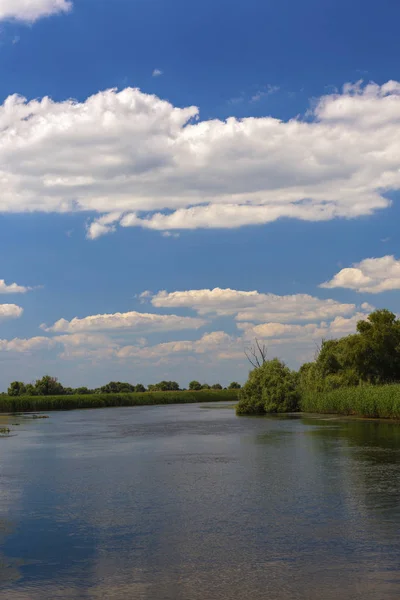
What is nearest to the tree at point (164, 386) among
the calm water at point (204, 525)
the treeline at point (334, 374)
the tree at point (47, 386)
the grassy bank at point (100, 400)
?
the grassy bank at point (100, 400)

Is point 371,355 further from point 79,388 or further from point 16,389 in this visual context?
point 79,388

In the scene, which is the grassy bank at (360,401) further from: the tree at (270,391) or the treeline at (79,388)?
the treeline at (79,388)

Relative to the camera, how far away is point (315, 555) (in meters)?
13.1

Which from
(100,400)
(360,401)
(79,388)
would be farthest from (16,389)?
(360,401)

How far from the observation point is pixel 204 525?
16.1m

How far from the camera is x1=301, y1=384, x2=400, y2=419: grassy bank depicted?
5266 centimetres

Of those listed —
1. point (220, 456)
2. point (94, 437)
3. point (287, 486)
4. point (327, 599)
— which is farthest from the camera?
point (94, 437)

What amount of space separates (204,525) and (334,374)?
61185mm

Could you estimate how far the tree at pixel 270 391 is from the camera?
7588 cm

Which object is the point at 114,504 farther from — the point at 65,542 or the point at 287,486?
the point at 287,486

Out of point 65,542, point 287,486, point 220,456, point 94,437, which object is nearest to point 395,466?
point 287,486

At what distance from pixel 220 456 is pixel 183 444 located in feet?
24.4

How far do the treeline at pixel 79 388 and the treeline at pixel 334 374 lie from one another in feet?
174

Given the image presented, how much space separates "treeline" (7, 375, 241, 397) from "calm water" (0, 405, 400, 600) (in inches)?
3432
